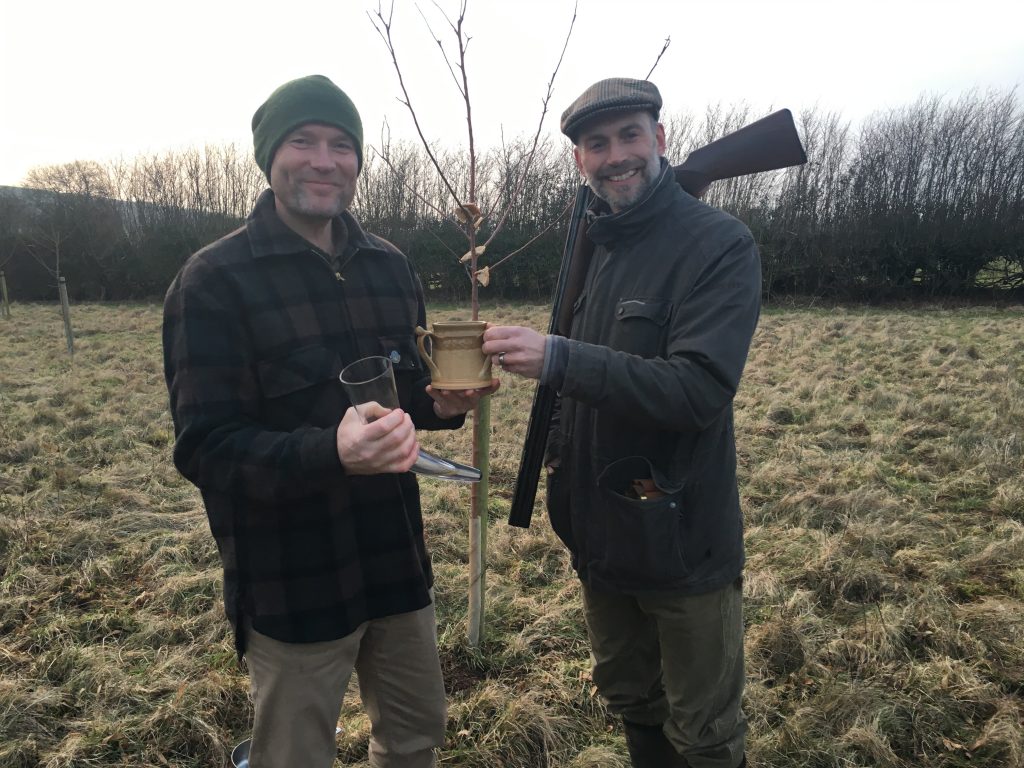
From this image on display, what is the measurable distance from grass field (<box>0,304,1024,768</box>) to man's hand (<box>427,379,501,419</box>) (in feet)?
4.91

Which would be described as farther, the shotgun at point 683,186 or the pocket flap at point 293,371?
the shotgun at point 683,186

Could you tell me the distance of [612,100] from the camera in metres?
1.95

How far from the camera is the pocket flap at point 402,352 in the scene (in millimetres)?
2094

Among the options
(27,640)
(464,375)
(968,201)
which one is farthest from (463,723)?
(968,201)

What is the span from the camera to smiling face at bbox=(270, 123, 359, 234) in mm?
1864

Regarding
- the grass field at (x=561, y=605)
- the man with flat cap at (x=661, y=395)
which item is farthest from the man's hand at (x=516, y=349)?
the grass field at (x=561, y=605)

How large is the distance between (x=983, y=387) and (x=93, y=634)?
376 inches

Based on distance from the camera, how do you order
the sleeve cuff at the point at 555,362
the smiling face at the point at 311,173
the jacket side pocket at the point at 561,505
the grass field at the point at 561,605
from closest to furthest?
1. the sleeve cuff at the point at 555,362
2. the smiling face at the point at 311,173
3. the jacket side pocket at the point at 561,505
4. the grass field at the point at 561,605

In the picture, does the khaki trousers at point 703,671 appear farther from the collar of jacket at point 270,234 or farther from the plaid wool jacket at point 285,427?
the collar of jacket at point 270,234

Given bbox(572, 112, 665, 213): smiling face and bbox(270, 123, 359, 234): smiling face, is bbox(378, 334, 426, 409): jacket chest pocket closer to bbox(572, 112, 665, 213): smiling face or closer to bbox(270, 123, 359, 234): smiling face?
bbox(270, 123, 359, 234): smiling face

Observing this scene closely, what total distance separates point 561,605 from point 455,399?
212cm

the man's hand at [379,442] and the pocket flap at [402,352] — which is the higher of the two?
the pocket flap at [402,352]

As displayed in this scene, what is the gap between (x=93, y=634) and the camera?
11.4ft

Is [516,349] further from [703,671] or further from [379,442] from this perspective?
[703,671]
